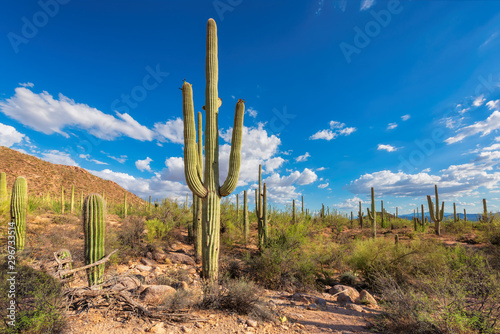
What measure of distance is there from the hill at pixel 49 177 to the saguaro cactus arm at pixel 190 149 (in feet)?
95.5

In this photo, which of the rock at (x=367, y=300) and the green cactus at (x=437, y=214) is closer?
the rock at (x=367, y=300)

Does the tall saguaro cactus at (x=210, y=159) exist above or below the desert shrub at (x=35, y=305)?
above

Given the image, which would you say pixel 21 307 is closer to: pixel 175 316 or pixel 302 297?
pixel 175 316

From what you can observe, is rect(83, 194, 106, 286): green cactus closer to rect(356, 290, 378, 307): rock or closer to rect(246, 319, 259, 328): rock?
rect(246, 319, 259, 328): rock

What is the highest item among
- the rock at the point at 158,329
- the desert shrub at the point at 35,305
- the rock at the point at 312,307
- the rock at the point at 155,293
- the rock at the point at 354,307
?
the desert shrub at the point at 35,305

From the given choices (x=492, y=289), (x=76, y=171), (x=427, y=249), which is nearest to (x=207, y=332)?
(x=492, y=289)

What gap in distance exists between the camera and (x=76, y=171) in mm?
41656

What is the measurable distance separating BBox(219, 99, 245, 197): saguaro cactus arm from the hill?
2983 centimetres

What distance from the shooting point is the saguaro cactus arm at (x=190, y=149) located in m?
5.86

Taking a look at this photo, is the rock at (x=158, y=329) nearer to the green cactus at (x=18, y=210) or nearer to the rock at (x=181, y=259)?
the rock at (x=181, y=259)

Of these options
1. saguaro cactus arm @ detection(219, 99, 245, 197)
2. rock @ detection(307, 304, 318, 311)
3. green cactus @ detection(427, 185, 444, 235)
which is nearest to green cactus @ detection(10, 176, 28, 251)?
saguaro cactus arm @ detection(219, 99, 245, 197)

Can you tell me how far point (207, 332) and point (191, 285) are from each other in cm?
227

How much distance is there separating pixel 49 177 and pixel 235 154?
41528 mm

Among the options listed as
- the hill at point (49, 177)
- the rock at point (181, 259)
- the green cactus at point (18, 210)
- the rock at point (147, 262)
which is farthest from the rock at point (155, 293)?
the hill at point (49, 177)
